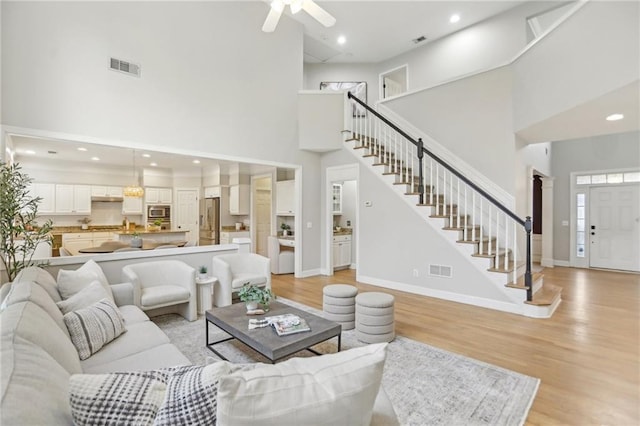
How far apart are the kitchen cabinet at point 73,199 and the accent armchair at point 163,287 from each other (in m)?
4.84

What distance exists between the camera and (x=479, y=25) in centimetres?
679

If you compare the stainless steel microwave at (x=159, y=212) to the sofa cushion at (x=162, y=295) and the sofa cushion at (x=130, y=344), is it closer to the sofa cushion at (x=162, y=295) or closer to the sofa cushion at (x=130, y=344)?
the sofa cushion at (x=162, y=295)

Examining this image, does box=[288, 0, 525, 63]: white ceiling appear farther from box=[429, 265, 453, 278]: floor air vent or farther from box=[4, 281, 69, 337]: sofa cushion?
box=[4, 281, 69, 337]: sofa cushion

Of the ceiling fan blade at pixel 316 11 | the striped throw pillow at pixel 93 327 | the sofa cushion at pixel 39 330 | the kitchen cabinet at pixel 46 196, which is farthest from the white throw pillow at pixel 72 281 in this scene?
the kitchen cabinet at pixel 46 196

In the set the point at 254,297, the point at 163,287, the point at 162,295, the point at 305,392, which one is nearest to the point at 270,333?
the point at 254,297

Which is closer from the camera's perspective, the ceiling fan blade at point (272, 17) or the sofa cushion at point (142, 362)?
the sofa cushion at point (142, 362)

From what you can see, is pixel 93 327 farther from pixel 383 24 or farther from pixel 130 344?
pixel 383 24

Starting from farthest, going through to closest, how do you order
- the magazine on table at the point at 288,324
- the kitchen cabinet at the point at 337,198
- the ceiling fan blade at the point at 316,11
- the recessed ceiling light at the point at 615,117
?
the kitchen cabinet at the point at 337,198 < the recessed ceiling light at the point at 615,117 < the ceiling fan blade at the point at 316,11 < the magazine on table at the point at 288,324

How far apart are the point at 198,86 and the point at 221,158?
1219 mm

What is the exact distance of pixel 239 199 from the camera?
8.01 metres

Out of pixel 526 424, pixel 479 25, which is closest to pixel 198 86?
pixel 526 424

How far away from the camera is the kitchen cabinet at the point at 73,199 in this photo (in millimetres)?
7141

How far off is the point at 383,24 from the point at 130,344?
7.47 metres

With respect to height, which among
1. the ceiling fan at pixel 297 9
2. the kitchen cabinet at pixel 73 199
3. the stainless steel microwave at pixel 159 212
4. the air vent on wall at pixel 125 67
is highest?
the ceiling fan at pixel 297 9
